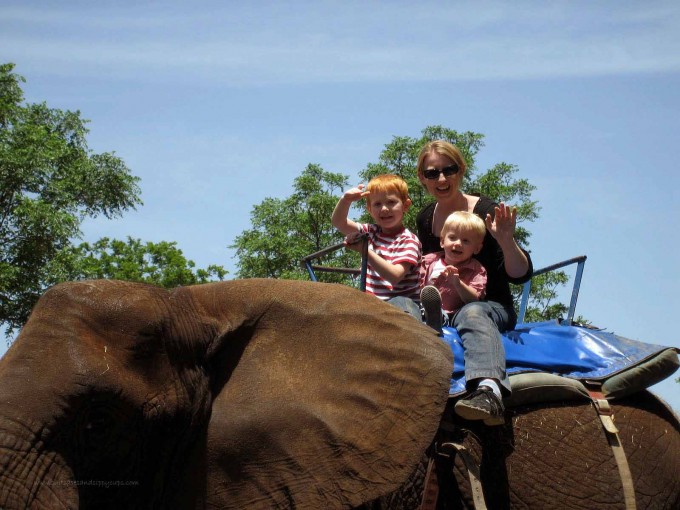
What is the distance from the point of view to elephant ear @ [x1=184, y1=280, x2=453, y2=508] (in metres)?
4.10

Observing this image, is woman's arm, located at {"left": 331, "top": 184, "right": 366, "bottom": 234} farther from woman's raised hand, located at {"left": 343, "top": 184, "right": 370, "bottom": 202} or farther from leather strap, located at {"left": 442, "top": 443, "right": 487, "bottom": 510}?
leather strap, located at {"left": 442, "top": 443, "right": 487, "bottom": 510}

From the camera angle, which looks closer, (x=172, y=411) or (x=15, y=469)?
(x=15, y=469)

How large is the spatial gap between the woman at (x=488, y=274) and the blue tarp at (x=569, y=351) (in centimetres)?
14

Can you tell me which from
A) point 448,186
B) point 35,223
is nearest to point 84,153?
point 35,223

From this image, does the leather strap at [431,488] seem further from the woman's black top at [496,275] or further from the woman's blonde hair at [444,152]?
the woman's blonde hair at [444,152]

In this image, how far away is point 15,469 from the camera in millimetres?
3562

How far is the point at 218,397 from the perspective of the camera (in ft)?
14.0

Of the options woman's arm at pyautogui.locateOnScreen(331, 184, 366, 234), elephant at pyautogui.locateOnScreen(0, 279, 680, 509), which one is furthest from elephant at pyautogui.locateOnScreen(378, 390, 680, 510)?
woman's arm at pyautogui.locateOnScreen(331, 184, 366, 234)

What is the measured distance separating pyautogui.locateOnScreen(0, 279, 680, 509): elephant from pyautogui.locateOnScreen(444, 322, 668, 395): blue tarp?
1073 mm

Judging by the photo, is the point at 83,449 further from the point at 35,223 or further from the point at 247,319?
the point at 35,223

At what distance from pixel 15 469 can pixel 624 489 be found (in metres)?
3.22

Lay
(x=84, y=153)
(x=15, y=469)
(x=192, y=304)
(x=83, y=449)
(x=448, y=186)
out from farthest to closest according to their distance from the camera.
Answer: (x=84, y=153) → (x=448, y=186) → (x=192, y=304) → (x=83, y=449) → (x=15, y=469)

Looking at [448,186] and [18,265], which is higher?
[448,186]

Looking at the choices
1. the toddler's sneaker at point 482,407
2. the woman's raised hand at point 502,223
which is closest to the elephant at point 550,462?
the toddler's sneaker at point 482,407
